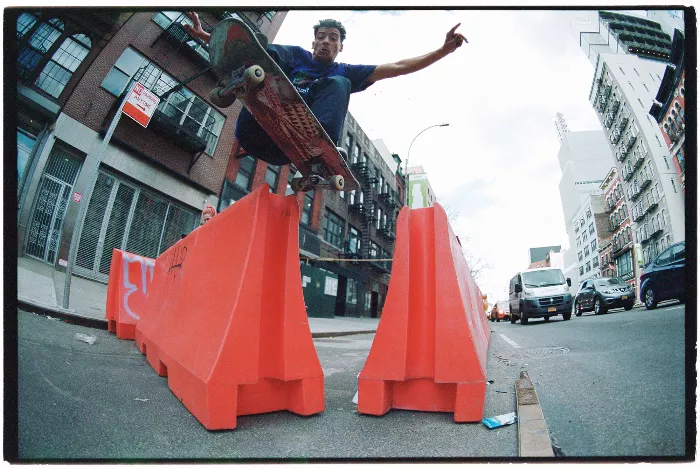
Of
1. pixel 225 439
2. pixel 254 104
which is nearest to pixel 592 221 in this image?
pixel 254 104

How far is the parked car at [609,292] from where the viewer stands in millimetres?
1858

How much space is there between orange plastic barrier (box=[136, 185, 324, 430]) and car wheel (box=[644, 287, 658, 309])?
1.72 m

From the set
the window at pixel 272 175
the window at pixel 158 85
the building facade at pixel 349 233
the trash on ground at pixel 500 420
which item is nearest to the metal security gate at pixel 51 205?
the window at pixel 158 85

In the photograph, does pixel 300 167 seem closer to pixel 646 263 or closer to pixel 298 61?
pixel 298 61

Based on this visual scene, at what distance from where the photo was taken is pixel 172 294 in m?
2.75

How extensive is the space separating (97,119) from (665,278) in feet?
9.76

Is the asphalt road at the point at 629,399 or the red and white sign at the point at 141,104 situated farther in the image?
the red and white sign at the point at 141,104

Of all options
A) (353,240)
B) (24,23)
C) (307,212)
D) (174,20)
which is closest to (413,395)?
(174,20)

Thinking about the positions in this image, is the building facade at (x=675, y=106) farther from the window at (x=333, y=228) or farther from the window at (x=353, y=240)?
the window at (x=353, y=240)

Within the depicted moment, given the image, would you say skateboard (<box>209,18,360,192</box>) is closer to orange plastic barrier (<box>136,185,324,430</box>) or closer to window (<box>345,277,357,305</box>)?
orange plastic barrier (<box>136,185,324,430</box>)

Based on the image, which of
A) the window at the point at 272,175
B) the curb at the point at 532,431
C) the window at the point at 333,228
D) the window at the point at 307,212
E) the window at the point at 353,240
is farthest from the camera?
the window at the point at 353,240

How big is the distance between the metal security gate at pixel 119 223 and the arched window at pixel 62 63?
0.46m

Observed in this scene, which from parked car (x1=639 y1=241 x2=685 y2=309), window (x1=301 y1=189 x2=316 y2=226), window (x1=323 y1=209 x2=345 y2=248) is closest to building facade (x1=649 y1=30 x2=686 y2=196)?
parked car (x1=639 y1=241 x2=685 y2=309)

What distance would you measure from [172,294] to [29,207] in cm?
144
